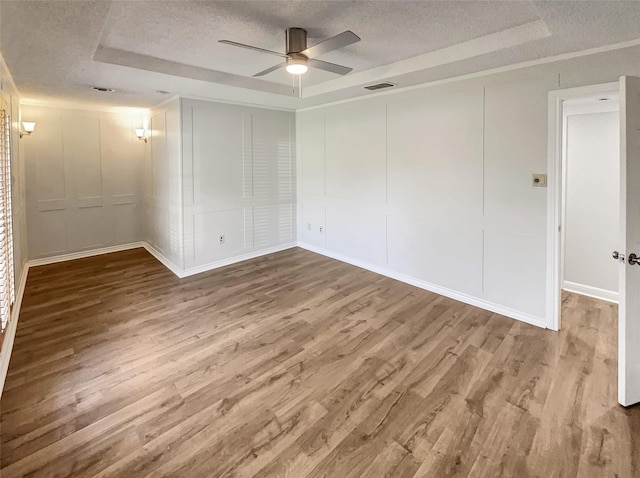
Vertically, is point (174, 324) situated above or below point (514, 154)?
below

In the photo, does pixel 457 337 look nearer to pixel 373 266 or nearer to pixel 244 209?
pixel 373 266

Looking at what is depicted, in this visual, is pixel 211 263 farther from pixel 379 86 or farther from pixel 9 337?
pixel 379 86

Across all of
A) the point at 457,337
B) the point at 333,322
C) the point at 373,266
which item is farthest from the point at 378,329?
the point at 373,266

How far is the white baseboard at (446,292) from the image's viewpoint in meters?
3.37

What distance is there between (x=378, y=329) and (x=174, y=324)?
1.97 meters

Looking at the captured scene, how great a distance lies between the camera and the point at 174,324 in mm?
3377

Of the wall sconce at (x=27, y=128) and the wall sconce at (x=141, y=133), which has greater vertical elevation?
the wall sconce at (x=141, y=133)

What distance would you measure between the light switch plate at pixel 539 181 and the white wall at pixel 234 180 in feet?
12.3

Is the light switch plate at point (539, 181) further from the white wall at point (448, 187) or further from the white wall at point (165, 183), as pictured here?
the white wall at point (165, 183)

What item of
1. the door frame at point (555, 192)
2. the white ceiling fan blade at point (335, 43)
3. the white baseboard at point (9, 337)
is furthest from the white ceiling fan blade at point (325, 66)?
the white baseboard at point (9, 337)

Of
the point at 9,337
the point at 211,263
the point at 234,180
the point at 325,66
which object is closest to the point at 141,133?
the point at 234,180

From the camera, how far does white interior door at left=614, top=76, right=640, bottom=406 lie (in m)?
2.03

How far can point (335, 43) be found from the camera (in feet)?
7.54

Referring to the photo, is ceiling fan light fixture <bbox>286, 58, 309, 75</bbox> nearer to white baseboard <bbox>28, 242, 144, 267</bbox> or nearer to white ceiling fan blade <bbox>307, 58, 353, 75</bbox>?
white ceiling fan blade <bbox>307, 58, 353, 75</bbox>
